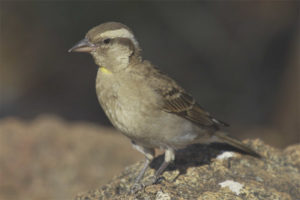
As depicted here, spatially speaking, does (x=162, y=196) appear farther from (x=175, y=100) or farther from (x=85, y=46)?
(x=85, y=46)

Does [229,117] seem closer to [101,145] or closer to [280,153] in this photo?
[101,145]

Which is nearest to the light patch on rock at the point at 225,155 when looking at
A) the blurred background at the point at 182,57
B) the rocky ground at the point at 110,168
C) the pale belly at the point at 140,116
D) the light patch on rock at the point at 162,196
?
the rocky ground at the point at 110,168

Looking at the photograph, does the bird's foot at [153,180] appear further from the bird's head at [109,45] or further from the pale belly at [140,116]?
the bird's head at [109,45]

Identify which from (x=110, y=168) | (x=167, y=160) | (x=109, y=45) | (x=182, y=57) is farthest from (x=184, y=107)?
(x=182, y=57)

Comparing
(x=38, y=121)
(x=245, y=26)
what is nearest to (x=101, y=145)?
(x=38, y=121)

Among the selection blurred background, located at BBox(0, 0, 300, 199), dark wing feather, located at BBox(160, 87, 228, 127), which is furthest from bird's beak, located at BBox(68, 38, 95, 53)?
blurred background, located at BBox(0, 0, 300, 199)

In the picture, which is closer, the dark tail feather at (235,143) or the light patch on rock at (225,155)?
the light patch on rock at (225,155)

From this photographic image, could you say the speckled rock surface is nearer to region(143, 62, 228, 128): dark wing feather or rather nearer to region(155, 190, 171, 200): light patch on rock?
region(155, 190, 171, 200): light patch on rock
